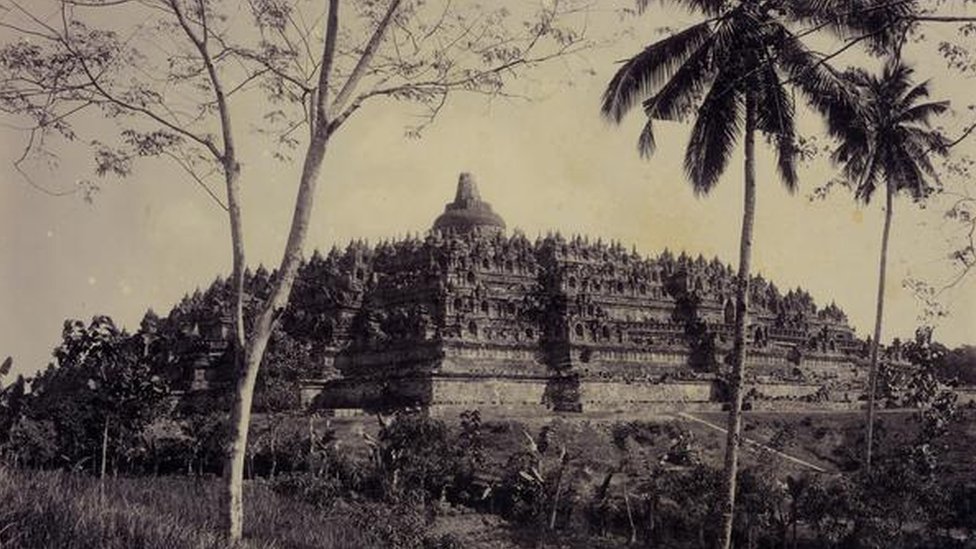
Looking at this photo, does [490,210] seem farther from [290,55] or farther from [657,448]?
[290,55]

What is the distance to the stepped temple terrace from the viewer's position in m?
46.8

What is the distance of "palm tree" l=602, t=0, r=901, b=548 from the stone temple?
2370 centimetres

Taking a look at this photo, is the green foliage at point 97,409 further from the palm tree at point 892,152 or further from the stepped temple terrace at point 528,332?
the palm tree at point 892,152

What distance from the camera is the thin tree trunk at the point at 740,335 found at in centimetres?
1892

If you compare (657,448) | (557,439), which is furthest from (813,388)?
(557,439)

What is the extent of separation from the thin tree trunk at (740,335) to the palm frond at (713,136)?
786mm

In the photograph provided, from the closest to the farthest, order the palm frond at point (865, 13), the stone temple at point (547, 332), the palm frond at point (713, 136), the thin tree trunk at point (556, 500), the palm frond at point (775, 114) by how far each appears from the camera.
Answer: the palm frond at point (865, 13), the palm frond at point (775, 114), the palm frond at point (713, 136), the thin tree trunk at point (556, 500), the stone temple at point (547, 332)

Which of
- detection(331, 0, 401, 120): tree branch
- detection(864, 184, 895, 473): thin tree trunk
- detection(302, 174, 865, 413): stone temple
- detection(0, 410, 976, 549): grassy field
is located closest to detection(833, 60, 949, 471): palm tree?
detection(864, 184, 895, 473): thin tree trunk

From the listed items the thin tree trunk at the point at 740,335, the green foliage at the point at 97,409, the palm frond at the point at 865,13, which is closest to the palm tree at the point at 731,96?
the thin tree trunk at the point at 740,335

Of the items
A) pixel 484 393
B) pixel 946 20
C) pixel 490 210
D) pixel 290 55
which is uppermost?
pixel 490 210

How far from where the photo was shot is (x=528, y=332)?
169 ft

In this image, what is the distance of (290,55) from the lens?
16406 mm

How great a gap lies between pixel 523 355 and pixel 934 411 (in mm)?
19774

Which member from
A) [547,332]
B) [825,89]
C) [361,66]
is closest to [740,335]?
[825,89]
